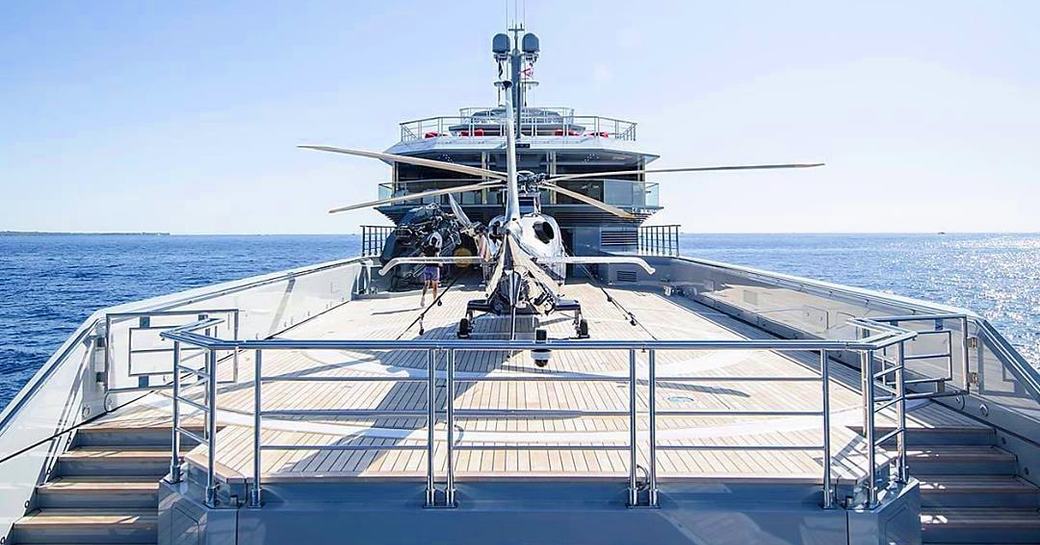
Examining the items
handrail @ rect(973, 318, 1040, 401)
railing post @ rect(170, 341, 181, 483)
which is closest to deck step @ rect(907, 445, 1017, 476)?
handrail @ rect(973, 318, 1040, 401)

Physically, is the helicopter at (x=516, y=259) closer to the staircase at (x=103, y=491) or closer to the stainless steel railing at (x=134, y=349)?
the stainless steel railing at (x=134, y=349)

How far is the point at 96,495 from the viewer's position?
5082 mm

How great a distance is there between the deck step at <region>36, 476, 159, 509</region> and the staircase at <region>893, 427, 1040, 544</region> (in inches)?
231

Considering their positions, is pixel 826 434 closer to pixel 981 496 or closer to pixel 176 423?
pixel 981 496

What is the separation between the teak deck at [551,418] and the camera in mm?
4539

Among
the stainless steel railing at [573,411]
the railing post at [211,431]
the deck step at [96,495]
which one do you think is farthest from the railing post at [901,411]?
the deck step at [96,495]

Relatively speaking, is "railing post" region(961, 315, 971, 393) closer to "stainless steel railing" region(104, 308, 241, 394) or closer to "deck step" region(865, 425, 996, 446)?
"deck step" region(865, 425, 996, 446)

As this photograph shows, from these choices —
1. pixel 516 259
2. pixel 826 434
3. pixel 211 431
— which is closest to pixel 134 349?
pixel 211 431

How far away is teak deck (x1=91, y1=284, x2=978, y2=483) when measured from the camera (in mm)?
4539

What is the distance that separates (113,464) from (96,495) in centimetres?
36

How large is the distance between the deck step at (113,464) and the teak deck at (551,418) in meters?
0.56

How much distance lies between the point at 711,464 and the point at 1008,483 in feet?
8.44

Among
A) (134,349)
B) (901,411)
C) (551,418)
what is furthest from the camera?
(134,349)

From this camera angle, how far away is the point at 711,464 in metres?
4.56
